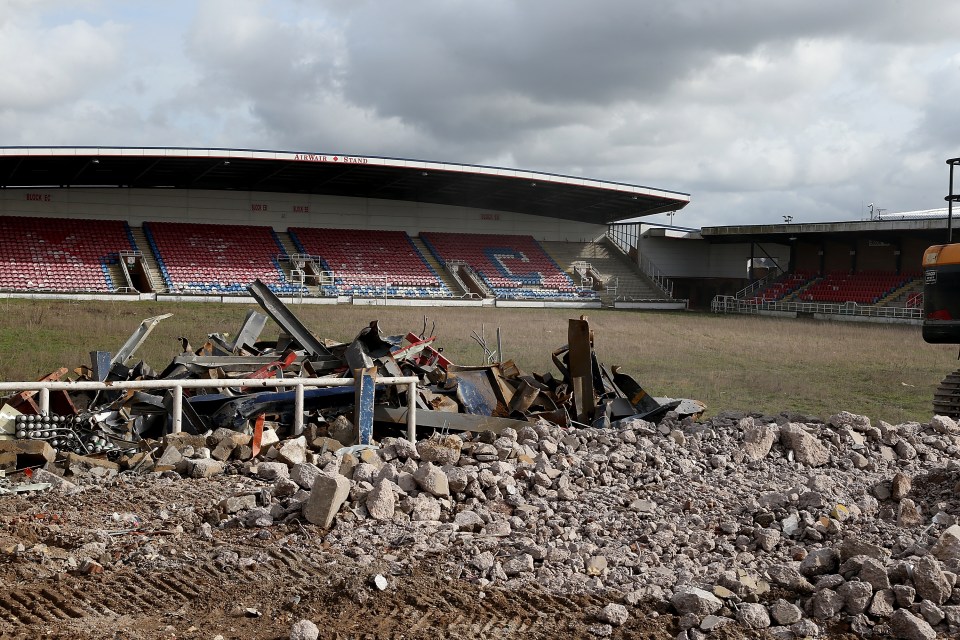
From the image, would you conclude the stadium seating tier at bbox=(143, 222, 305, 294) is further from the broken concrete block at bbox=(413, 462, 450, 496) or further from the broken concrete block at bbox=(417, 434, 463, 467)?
the broken concrete block at bbox=(413, 462, 450, 496)

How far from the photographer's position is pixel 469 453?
786 centimetres

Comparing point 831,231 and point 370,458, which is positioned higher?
point 831,231

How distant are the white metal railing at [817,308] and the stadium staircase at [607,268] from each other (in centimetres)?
386

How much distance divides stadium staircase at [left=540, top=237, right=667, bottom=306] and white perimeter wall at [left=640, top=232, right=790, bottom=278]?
1626mm

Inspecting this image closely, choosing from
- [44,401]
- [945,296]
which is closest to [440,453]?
[44,401]

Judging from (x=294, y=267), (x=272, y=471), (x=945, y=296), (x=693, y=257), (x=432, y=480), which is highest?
(x=693, y=257)

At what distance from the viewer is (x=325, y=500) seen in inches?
232

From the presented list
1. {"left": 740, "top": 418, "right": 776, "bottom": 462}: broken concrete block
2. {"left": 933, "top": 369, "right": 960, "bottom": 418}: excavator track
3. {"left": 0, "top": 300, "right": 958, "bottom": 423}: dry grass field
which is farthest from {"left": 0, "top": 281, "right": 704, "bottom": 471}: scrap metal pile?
{"left": 0, "top": 300, "right": 958, "bottom": 423}: dry grass field

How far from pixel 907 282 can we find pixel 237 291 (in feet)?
108

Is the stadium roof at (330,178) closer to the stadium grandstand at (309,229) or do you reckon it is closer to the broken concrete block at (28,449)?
the stadium grandstand at (309,229)

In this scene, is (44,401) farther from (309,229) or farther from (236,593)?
(309,229)

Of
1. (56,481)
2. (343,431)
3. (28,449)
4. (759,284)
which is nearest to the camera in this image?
(56,481)

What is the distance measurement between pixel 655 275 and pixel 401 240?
15.6 metres

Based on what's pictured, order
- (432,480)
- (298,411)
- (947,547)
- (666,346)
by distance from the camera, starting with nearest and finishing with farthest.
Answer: (947,547) → (432,480) → (298,411) → (666,346)
